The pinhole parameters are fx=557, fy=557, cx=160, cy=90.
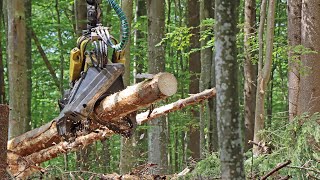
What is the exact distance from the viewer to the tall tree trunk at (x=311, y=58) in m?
8.70

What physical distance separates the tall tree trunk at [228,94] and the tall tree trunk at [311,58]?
17.8ft

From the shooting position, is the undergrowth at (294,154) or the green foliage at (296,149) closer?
the undergrowth at (294,154)

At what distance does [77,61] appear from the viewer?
696 centimetres

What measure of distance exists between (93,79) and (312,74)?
3.81m

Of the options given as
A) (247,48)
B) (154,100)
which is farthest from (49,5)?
(154,100)

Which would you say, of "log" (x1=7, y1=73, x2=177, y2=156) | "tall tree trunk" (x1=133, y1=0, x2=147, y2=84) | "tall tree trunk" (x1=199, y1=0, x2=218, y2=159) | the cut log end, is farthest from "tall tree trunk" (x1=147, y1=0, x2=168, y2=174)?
the cut log end

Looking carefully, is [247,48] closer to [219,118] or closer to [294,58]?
[294,58]

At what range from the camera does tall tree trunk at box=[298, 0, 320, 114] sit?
870 cm

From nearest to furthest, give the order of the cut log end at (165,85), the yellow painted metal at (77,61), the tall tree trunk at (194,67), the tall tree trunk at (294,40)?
the cut log end at (165,85) → the yellow painted metal at (77,61) → the tall tree trunk at (294,40) → the tall tree trunk at (194,67)

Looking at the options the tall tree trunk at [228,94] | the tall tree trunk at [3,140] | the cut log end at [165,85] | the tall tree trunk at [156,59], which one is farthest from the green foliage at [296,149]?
the tall tree trunk at [156,59]

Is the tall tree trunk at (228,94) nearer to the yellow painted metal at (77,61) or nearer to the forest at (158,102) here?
the forest at (158,102)

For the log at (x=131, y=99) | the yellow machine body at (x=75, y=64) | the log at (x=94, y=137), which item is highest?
the yellow machine body at (x=75, y=64)

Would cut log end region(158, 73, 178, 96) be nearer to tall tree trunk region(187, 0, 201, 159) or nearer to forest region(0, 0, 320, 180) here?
forest region(0, 0, 320, 180)

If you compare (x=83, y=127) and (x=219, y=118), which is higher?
(x=219, y=118)
